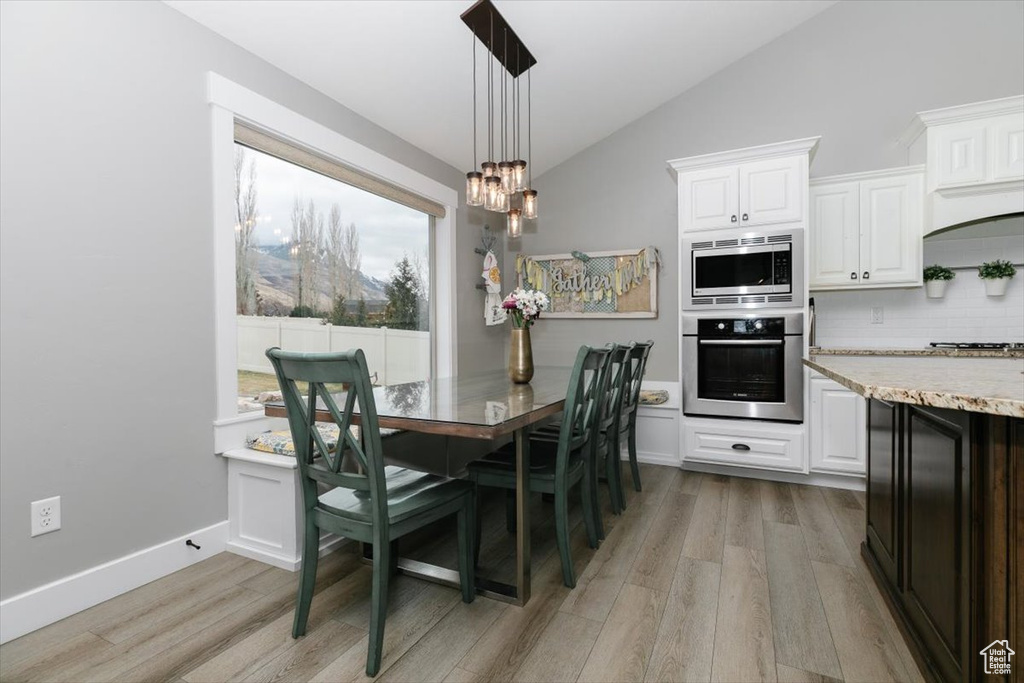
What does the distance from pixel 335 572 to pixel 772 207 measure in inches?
135

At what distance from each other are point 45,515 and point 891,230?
4742mm

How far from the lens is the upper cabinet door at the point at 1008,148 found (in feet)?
9.45

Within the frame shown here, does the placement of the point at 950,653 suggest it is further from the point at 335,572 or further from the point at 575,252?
the point at 575,252

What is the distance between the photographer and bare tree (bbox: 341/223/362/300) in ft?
10.5

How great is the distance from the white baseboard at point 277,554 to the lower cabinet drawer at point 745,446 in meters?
2.48

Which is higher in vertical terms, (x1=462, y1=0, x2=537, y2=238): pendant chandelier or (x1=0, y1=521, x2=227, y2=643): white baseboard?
(x1=462, y1=0, x2=537, y2=238): pendant chandelier

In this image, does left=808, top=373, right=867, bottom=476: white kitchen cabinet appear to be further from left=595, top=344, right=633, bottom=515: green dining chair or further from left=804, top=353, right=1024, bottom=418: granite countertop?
left=804, top=353, right=1024, bottom=418: granite countertop

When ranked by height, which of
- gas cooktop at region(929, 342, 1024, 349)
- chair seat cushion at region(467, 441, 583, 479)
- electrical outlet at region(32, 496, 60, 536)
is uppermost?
gas cooktop at region(929, 342, 1024, 349)

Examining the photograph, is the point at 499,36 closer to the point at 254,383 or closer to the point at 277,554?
the point at 254,383

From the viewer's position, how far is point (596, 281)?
4410mm

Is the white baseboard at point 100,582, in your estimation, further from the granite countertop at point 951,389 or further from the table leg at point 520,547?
the granite countertop at point 951,389

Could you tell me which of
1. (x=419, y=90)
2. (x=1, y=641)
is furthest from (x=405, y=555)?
(x=419, y=90)

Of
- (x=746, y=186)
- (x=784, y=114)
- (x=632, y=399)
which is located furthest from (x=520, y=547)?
(x=784, y=114)

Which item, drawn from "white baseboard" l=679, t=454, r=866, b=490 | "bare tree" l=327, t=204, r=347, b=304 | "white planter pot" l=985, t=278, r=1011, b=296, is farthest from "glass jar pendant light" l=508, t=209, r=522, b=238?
"white planter pot" l=985, t=278, r=1011, b=296
